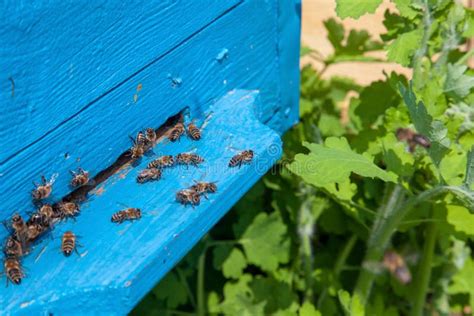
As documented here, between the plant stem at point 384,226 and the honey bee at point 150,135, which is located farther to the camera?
the plant stem at point 384,226

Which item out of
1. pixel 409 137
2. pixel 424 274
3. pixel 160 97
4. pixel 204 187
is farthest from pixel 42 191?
pixel 424 274

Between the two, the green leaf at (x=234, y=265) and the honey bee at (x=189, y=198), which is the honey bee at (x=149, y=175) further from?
the green leaf at (x=234, y=265)

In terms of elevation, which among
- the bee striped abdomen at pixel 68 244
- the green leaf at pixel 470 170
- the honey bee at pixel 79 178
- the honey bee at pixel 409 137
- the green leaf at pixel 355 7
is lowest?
the bee striped abdomen at pixel 68 244

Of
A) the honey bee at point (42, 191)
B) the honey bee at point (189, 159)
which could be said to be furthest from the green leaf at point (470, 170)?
the honey bee at point (42, 191)

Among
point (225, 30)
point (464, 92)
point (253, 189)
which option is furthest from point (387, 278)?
point (225, 30)

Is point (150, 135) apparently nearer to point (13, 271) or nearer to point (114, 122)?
point (114, 122)

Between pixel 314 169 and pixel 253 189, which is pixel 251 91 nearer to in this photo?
pixel 314 169
